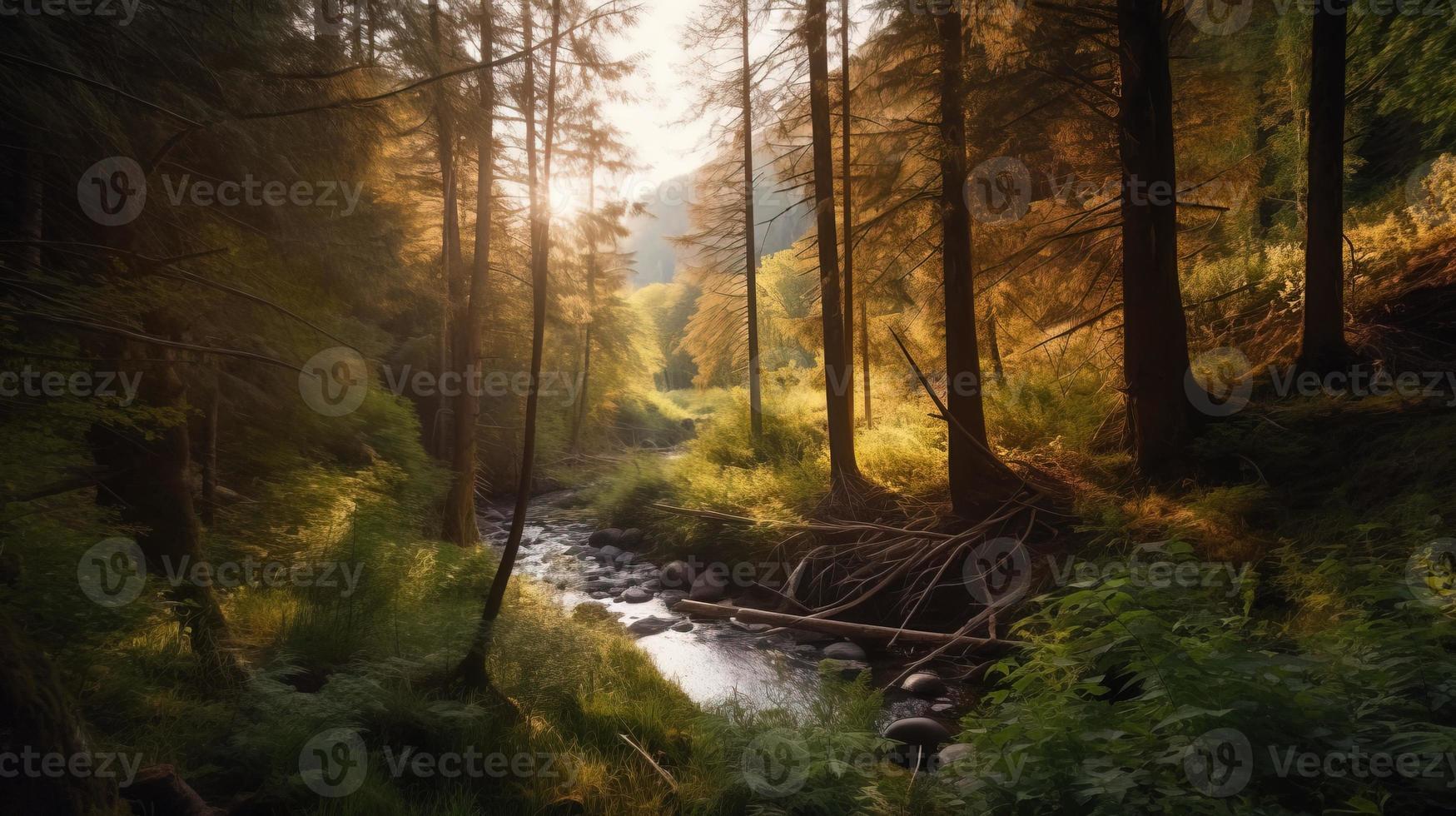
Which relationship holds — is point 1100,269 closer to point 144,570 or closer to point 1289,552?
point 1289,552

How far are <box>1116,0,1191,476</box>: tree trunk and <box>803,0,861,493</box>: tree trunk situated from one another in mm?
3870

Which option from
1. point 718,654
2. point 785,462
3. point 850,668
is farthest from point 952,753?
point 785,462

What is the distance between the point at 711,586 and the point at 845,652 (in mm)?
2950

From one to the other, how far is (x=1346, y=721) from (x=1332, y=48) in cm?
745

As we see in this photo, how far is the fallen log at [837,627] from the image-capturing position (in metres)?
6.04

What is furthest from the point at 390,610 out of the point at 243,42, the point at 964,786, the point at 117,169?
the point at 964,786

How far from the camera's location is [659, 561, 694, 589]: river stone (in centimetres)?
977

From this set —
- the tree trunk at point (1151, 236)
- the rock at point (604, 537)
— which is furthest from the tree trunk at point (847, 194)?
the rock at point (604, 537)

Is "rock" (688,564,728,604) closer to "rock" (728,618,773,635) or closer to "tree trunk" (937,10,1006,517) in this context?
"rock" (728,618,773,635)

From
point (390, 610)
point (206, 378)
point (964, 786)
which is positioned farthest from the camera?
point (390, 610)

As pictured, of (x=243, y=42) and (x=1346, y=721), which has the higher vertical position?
(x=243, y=42)

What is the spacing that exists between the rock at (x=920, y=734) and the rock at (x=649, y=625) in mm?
3811

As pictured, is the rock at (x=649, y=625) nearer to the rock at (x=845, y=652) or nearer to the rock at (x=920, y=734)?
the rock at (x=845, y=652)

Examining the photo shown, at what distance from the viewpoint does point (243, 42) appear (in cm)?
355
